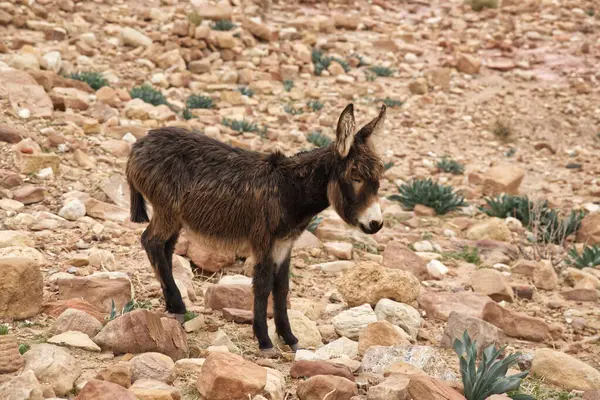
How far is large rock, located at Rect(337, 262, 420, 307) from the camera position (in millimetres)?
6477

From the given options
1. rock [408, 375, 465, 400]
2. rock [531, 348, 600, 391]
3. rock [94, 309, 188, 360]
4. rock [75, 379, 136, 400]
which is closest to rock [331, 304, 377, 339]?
rock [531, 348, 600, 391]

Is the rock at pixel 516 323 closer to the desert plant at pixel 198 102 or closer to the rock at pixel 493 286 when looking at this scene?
the rock at pixel 493 286

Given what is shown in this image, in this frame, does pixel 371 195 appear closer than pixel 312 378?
No

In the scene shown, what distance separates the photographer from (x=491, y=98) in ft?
49.5

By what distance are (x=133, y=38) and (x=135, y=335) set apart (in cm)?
1033

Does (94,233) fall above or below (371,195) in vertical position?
below

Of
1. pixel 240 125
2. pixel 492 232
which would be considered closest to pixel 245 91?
pixel 240 125

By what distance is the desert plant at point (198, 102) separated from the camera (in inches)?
492

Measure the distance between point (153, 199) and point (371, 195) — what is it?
1.68 metres

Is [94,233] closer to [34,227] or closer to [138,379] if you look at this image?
[34,227]

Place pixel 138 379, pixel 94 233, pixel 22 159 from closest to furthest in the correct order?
pixel 138 379
pixel 94 233
pixel 22 159

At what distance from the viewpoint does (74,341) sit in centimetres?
469

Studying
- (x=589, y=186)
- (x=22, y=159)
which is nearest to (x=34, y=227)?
(x=22, y=159)

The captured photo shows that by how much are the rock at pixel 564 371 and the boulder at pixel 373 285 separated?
1351mm
